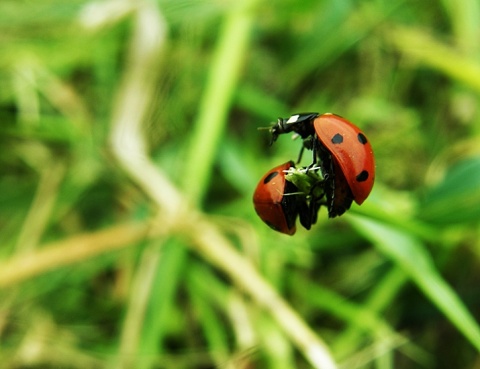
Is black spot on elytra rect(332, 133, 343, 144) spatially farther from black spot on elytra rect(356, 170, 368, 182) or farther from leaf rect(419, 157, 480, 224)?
leaf rect(419, 157, 480, 224)

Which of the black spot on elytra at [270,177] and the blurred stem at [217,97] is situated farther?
the blurred stem at [217,97]

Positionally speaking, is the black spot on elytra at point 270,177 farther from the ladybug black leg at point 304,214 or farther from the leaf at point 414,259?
the leaf at point 414,259

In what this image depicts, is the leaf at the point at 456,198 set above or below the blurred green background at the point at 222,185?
below

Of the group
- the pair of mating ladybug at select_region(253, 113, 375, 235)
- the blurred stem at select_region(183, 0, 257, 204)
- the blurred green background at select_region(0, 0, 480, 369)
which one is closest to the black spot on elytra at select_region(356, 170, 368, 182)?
the pair of mating ladybug at select_region(253, 113, 375, 235)

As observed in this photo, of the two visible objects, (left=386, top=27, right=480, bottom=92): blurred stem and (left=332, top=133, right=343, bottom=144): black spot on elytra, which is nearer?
(left=332, top=133, right=343, bottom=144): black spot on elytra

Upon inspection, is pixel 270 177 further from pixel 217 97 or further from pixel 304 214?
pixel 217 97

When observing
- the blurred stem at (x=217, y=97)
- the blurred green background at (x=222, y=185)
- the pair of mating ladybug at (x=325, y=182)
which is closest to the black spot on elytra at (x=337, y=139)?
the pair of mating ladybug at (x=325, y=182)

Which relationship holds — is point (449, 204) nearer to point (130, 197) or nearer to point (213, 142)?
point (213, 142)

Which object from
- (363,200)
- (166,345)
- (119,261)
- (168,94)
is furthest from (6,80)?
(363,200)
